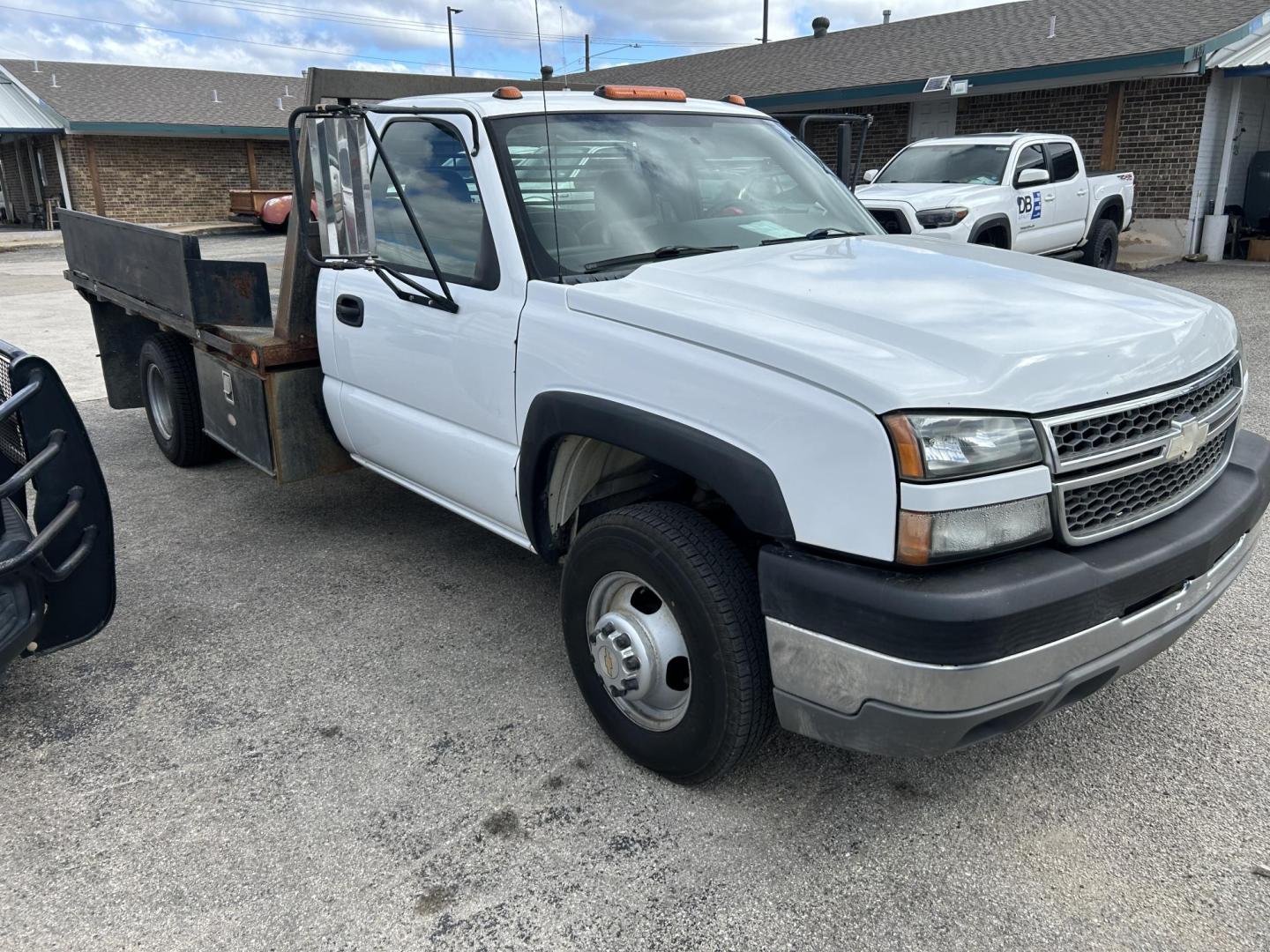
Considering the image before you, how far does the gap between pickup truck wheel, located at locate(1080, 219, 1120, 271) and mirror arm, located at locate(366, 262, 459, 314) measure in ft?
36.5

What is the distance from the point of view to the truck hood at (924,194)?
34.8 ft

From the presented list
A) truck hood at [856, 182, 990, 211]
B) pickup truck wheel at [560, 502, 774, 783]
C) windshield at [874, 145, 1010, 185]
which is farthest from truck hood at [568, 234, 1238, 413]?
windshield at [874, 145, 1010, 185]

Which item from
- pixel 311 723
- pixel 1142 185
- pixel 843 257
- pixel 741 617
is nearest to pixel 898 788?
pixel 741 617

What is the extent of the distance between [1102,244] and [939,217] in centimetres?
386

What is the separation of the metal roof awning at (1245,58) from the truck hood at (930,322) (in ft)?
46.2

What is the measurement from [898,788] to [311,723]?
1.91 meters

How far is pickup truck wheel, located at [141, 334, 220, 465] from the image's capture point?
578 cm

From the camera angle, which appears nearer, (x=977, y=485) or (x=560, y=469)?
(x=977, y=485)

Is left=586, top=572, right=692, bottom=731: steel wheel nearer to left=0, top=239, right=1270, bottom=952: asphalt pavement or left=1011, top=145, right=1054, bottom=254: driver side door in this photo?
left=0, top=239, right=1270, bottom=952: asphalt pavement

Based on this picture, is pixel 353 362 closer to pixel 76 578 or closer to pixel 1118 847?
pixel 76 578

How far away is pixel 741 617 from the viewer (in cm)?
262

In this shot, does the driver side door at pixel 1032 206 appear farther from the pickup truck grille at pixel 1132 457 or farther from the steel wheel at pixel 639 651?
the steel wheel at pixel 639 651

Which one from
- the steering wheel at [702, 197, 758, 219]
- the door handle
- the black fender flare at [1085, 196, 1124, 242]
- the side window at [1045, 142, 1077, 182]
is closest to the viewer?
the steering wheel at [702, 197, 758, 219]

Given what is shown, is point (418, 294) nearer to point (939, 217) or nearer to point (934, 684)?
point (934, 684)
